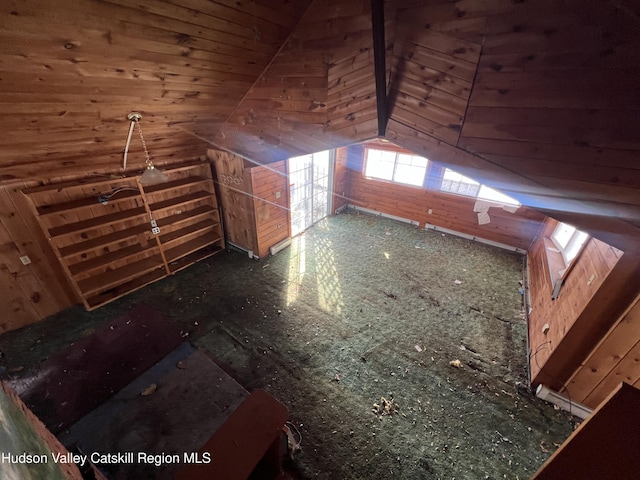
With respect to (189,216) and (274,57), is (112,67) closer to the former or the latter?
(274,57)

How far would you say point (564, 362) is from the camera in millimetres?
2590

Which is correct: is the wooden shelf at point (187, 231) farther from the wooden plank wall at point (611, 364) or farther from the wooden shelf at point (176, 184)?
the wooden plank wall at point (611, 364)

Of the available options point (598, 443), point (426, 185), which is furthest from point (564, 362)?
point (426, 185)

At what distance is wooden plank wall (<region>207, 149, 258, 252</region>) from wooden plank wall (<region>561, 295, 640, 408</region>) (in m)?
4.56

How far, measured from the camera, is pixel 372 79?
2129mm

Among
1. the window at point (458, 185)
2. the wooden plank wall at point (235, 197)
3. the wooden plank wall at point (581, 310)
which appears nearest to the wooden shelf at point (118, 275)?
the wooden plank wall at point (235, 197)

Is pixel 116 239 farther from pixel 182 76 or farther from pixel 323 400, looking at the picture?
pixel 323 400

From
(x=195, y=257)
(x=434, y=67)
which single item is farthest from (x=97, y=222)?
(x=434, y=67)

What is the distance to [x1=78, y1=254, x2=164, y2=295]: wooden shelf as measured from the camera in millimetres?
3729

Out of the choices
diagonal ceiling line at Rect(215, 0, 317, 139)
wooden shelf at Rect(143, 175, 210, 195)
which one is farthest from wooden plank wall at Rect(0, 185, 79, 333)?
diagonal ceiling line at Rect(215, 0, 317, 139)

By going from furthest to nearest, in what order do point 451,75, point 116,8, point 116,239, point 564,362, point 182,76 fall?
point 116,239 → point 564,362 → point 182,76 → point 451,75 → point 116,8

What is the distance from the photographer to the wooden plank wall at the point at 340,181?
645 cm

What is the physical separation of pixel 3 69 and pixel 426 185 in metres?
6.26

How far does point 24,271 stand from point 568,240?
7326mm
